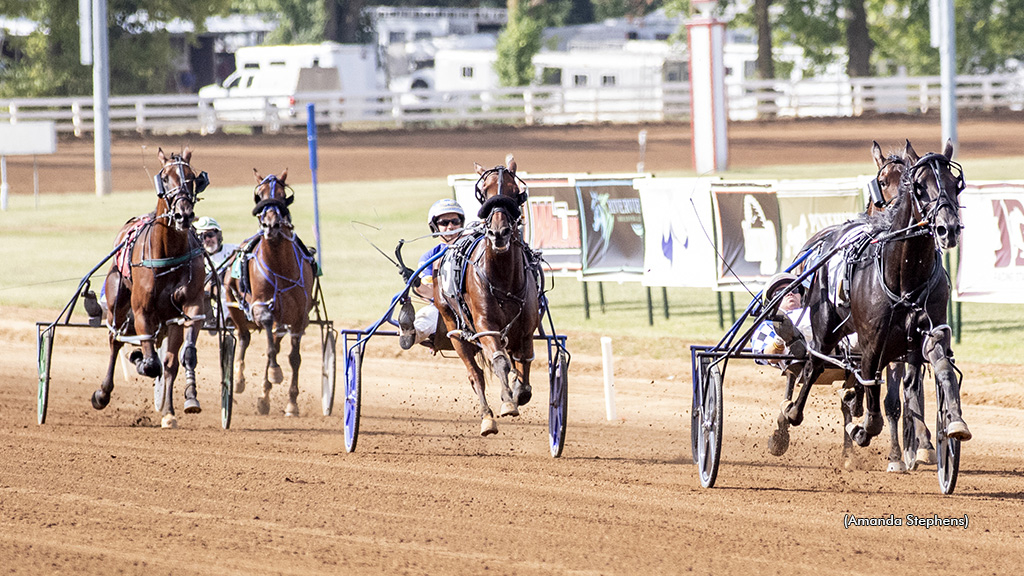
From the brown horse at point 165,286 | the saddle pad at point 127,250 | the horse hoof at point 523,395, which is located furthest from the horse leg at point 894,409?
the saddle pad at point 127,250

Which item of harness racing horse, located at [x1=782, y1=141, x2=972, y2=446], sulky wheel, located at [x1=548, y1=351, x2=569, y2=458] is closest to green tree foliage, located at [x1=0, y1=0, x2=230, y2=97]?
sulky wheel, located at [x1=548, y1=351, x2=569, y2=458]

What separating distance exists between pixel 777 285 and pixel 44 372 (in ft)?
20.1

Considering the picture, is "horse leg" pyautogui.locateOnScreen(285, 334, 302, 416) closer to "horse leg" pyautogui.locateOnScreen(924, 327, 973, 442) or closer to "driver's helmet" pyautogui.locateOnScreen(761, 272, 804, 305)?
"driver's helmet" pyautogui.locateOnScreen(761, 272, 804, 305)

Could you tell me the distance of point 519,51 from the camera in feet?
160

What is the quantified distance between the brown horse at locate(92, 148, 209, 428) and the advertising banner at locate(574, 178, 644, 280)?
644 centimetres

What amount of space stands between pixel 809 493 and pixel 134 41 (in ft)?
127

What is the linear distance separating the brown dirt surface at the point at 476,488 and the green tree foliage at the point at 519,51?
35.3 metres

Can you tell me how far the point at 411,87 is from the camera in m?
55.8

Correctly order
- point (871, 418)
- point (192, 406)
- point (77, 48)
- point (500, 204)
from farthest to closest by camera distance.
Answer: point (77, 48) < point (192, 406) < point (500, 204) < point (871, 418)

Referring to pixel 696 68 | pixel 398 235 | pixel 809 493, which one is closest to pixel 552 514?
pixel 809 493

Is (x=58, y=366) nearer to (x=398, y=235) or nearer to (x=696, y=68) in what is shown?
(x=398, y=235)

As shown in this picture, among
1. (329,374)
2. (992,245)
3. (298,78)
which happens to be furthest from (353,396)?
(298,78)

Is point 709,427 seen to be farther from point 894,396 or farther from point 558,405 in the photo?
point 558,405

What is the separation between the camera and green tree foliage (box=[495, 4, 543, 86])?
48438mm
